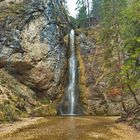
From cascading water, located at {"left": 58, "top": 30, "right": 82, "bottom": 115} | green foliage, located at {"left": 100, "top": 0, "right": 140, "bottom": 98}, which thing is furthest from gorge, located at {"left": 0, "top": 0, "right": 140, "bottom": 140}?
green foliage, located at {"left": 100, "top": 0, "right": 140, "bottom": 98}

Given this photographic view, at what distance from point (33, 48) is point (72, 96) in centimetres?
753

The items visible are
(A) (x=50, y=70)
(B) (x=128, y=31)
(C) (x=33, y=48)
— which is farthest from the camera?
(A) (x=50, y=70)

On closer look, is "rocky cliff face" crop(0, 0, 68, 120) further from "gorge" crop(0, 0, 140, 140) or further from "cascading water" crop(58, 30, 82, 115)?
"cascading water" crop(58, 30, 82, 115)

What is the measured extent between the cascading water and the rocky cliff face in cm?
90

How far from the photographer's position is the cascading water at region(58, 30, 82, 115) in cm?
3422

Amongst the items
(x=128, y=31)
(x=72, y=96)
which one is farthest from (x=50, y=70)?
(x=128, y=31)

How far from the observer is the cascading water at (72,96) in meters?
34.2

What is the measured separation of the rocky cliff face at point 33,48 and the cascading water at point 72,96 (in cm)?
90

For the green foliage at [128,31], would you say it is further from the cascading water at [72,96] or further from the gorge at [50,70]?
the cascading water at [72,96]

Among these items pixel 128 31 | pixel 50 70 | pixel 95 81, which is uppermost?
pixel 128 31

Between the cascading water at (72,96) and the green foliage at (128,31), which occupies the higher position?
the green foliage at (128,31)

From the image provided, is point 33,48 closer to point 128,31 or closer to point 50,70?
point 50,70

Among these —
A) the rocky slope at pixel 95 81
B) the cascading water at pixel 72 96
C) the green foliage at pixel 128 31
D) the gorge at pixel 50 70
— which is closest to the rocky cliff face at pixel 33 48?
the gorge at pixel 50 70

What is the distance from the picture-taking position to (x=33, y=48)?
34875 millimetres
